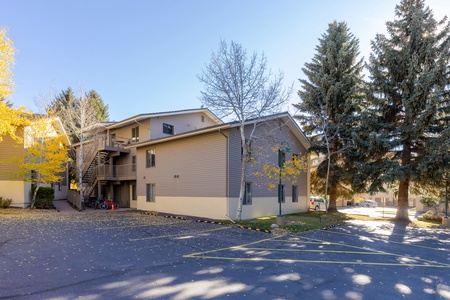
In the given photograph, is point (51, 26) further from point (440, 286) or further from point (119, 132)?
point (440, 286)

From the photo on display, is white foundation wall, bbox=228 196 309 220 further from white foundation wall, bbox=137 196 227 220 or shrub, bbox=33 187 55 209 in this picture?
shrub, bbox=33 187 55 209

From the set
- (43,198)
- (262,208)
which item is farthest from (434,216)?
(43,198)

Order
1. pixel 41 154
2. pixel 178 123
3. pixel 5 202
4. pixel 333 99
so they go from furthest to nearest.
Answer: pixel 178 123 < pixel 333 99 < pixel 41 154 < pixel 5 202

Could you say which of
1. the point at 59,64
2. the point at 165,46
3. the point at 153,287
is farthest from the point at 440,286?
the point at 59,64

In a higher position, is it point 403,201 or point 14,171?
point 14,171

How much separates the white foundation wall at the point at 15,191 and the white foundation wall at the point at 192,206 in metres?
8.39

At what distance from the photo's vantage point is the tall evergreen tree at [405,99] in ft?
55.1

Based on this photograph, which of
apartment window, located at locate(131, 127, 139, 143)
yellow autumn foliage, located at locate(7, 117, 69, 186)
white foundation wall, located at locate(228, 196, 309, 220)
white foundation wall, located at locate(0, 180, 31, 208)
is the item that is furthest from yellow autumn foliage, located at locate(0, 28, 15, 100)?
white foundation wall, located at locate(228, 196, 309, 220)

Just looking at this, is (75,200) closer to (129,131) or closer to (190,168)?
(129,131)

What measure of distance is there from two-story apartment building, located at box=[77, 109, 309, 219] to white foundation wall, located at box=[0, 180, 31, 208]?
582cm

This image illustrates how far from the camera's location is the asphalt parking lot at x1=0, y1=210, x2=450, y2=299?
17.5ft

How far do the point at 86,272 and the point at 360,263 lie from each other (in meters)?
7.07

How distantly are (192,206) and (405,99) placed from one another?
1510cm

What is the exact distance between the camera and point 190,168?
18422 millimetres
